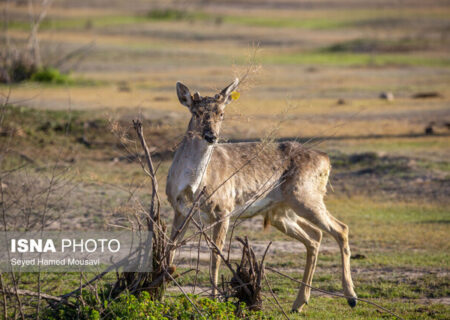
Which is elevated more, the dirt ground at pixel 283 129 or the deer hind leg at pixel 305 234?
the deer hind leg at pixel 305 234

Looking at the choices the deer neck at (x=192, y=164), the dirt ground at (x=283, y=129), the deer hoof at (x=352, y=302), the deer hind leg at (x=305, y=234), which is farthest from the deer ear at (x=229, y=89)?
the deer hoof at (x=352, y=302)

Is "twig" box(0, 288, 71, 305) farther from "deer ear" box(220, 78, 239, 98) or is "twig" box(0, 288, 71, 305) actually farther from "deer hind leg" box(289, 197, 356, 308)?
"deer hind leg" box(289, 197, 356, 308)

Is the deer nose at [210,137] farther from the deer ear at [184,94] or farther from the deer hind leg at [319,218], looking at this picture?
the deer hind leg at [319,218]

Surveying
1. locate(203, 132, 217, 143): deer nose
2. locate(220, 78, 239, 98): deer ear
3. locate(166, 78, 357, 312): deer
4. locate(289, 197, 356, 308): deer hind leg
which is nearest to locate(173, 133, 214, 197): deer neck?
locate(166, 78, 357, 312): deer

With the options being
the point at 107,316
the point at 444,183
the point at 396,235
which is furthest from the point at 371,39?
the point at 107,316

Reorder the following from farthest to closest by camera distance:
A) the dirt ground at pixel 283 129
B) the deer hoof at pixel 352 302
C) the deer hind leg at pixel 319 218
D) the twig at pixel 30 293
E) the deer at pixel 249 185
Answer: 1. the dirt ground at pixel 283 129
2. the deer hind leg at pixel 319 218
3. the deer hoof at pixel 352 302
4. the deer at pixel 249 185
5. the twig at pixel 30 293


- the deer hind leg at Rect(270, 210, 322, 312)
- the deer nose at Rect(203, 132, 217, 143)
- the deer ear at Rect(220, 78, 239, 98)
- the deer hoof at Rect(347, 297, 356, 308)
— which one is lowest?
the deer hoof at Rect(347, 297, 356, 308)

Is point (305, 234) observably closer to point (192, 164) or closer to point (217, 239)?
point (217, 239)

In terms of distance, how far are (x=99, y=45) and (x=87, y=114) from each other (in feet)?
81.9

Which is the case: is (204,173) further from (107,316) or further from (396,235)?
(396,235)

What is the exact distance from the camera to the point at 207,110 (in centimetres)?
821

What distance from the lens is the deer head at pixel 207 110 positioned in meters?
8.11

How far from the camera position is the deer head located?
8.11 metres

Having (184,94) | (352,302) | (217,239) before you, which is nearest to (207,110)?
(184,94)
